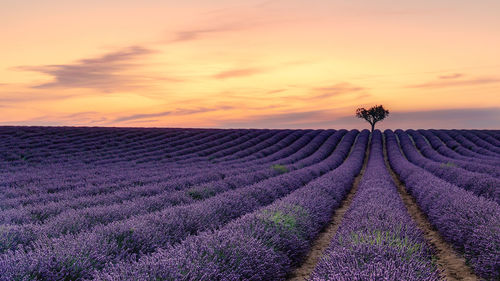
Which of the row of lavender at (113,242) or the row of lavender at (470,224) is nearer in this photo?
the row of lavender at (113,242)

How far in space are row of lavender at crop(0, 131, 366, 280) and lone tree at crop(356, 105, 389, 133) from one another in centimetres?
5456

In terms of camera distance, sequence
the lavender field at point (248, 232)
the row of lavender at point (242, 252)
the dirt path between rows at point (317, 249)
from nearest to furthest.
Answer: the row of lavender at point (242, 252), the lavender field at point (248, 232), the dirt path between rows at point (317, 249)

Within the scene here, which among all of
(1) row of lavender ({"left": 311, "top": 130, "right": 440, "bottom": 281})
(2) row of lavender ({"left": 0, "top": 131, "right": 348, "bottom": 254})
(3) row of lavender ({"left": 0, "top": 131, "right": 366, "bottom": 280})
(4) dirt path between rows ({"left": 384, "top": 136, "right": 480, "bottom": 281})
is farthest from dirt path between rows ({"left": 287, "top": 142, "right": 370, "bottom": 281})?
(2) row of lavender ({"left": 0, "top": 131, "right": 348, "bottom": 254})

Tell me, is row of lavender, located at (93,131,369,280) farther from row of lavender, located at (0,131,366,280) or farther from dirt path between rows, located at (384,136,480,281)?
dirt path between rows, located at (384,136,480,281)

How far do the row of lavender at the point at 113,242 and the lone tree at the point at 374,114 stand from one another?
54.6m

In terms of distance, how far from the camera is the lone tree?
5831cm

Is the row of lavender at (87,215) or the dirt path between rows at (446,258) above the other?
the row of lavender at (87,215)

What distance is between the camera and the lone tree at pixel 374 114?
5831 centimetres

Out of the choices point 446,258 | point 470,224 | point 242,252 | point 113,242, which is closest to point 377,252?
point 242,252

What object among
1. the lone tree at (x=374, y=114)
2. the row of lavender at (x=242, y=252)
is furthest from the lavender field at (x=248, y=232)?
the lone tree at (x=374, y=114)

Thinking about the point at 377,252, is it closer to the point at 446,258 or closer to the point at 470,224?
the point at 446,258

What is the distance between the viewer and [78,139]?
27031 mm

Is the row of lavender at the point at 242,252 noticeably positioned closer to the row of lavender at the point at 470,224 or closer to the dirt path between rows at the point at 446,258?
the dirt path between rows at the point at 446,258

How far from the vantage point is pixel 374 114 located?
58500 mm
